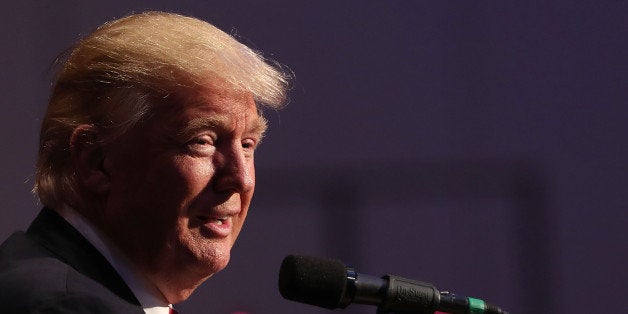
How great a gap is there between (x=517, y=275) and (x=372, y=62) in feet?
3.38

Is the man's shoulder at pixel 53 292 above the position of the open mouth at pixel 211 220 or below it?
below

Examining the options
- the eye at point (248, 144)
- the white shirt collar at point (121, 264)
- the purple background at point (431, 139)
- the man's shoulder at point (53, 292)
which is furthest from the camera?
the purple background at point (431, 139)

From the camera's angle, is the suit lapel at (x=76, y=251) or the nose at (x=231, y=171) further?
the nose at (x=231, y=171)

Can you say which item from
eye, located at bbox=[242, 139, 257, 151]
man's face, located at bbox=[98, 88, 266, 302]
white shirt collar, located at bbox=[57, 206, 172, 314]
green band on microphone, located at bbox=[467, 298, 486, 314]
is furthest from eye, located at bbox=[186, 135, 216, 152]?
green band on microphone, located at bbox=[467, 298, 486, 314]

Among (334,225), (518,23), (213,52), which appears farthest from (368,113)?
(213,52)

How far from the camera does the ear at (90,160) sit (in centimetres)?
190

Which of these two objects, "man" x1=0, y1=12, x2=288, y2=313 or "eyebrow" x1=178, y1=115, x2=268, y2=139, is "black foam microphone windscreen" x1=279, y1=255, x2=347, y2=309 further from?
"eyebrow" x1=178, y1=115, x2=268, y2=139

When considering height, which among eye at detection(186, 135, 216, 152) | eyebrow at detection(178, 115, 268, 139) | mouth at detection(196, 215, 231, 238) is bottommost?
mouth at detection(196, 215, 231, 238)

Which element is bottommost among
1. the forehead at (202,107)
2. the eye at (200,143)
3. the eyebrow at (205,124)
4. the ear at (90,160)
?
the ear at (90,160)

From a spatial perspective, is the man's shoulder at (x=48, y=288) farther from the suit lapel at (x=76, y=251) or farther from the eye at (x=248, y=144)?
the eye at (x=248, y=144)

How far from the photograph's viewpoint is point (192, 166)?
1893 mm

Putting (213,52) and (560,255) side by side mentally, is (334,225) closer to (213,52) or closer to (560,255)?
(560,255)

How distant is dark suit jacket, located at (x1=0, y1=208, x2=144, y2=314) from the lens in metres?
1.57

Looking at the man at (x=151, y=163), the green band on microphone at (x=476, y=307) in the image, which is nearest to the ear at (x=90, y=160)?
the man at (x=151, y=163)
